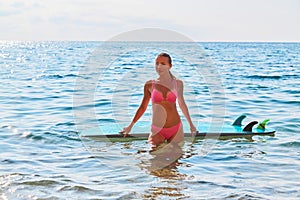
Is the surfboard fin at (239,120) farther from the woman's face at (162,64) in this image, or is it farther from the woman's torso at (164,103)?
the woman's face at (162,64)

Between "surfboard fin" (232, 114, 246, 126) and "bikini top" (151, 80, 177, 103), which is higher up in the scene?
"bikini top" (151, 80, 177, 103)

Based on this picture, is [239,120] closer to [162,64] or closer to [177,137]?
[177,137]

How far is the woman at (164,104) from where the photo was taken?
270 inches

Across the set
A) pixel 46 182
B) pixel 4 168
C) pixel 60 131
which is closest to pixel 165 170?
pixel 46 182

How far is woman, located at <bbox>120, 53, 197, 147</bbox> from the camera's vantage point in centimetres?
687

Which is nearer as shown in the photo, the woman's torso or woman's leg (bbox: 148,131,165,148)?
the woman's torso

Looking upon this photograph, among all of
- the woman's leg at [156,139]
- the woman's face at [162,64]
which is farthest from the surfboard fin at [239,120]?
the woman's face at [162,64]

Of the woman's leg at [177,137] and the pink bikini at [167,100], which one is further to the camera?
the woman's leg at [177,137]

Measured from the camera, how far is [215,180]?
21.1 feet

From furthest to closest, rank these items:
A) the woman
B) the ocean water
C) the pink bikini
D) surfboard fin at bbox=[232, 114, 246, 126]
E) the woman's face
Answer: surfboard fin at bbox=[232, 114, 246, 126], the pink bikini, the woman, the woman's face, the ocean water

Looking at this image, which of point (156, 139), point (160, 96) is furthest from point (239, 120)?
point (160, 96)

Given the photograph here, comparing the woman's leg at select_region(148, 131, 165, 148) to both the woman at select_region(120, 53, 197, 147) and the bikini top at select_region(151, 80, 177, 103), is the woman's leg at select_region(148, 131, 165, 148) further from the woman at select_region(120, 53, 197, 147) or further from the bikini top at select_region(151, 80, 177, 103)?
the bikini top at select_region(151, 80, 177, 103)

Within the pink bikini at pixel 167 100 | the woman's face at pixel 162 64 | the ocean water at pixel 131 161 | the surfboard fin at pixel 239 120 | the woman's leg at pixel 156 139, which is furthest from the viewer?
the surfboard fin at pixel 239 120

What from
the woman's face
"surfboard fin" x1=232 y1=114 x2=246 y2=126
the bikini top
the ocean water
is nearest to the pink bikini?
the bikini top
